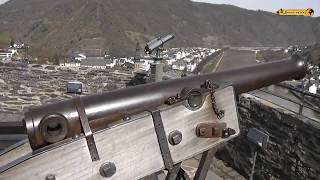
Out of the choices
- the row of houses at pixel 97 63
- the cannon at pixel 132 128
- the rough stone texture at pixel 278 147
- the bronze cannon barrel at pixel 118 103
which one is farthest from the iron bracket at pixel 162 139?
the row of houses at pixel 97 63

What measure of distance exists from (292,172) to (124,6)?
166860 millimetres

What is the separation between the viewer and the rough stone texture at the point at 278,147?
15.6ft

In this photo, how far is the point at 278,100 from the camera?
586 cm

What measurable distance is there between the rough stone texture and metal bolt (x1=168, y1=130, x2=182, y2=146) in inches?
112

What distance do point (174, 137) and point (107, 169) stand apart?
1.42 feet

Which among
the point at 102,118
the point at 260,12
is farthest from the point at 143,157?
the point at 260,12

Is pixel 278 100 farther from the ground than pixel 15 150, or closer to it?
closer to it

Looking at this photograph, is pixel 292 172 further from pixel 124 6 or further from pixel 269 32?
pixel 269 32

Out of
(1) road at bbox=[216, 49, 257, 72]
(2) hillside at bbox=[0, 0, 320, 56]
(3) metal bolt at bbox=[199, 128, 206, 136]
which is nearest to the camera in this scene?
(3) metal bolt at bbox=[199, 128, 206, 136]

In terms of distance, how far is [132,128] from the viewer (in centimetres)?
226

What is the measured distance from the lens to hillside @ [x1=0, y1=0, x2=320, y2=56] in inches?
4803

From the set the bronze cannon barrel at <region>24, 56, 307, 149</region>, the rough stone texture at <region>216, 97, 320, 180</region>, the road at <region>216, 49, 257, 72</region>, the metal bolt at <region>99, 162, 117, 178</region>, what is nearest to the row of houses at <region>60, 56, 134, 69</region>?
the road at <region>216, 49, 257, 72</region>

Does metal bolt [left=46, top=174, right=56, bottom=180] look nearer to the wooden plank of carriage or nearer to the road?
the wooden plank of carriage

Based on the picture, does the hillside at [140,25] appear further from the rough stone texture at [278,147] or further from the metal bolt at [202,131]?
the metal bolt at [202,131]
